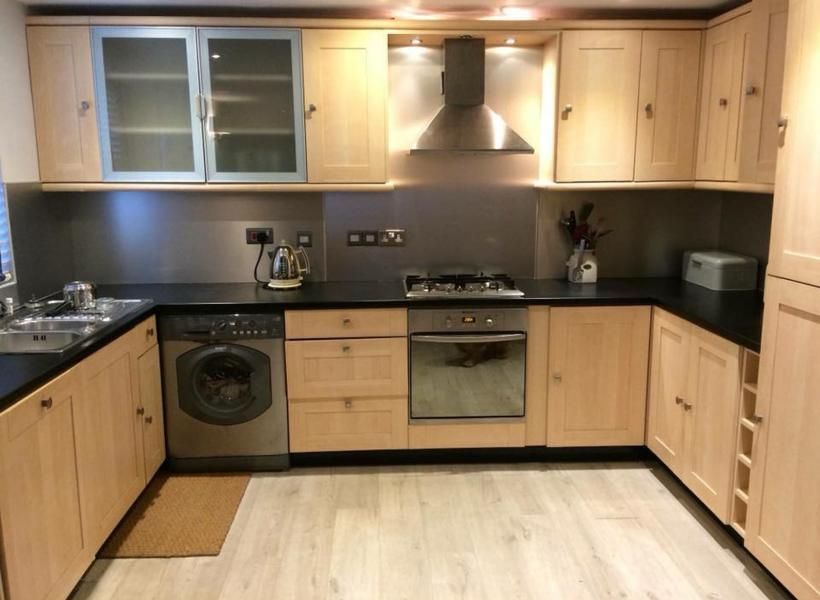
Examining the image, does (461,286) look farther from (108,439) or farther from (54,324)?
(54,324)

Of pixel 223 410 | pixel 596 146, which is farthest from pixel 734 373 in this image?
pixel 223 410

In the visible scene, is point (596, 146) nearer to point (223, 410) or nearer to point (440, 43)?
point (440, 43)

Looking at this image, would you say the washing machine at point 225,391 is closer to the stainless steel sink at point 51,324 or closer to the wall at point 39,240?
the stainless steel sink at point 51,324

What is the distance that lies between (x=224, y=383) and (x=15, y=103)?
5.21 feet

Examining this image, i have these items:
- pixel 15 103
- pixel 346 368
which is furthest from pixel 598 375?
pixel 15 103

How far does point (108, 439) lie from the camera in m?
2.47

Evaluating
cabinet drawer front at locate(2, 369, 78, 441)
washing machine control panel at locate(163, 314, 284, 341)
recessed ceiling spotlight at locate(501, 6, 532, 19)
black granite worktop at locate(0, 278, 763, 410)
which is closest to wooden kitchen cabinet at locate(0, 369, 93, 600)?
cabinet drawer front at locate(2, 369, 78, 441)

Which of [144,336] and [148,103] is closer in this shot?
[144,336]

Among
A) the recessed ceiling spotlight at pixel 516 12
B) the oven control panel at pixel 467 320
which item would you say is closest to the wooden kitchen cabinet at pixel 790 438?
the oven control panel at pixel 467 320

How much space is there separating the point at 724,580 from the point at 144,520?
7.59ft

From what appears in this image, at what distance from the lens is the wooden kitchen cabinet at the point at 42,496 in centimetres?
179

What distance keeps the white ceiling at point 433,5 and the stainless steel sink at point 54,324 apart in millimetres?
1443

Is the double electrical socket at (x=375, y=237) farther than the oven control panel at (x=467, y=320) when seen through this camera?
Yes

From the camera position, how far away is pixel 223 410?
3.18 metres
